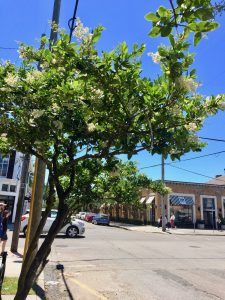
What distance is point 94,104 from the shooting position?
4.23m

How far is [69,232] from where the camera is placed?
22484 millimetres

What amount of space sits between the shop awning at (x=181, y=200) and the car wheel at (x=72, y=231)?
2341 cm

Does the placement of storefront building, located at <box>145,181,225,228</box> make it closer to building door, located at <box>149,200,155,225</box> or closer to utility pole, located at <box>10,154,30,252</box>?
building door, located at <box>149,200,155,225</box>

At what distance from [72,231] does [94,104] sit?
19.2m

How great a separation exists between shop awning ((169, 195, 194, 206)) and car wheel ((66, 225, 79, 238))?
23411 mm

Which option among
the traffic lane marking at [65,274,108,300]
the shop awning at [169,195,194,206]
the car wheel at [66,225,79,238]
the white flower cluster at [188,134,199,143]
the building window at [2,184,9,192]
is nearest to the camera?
the white flower cluster at [188,134,199,143]

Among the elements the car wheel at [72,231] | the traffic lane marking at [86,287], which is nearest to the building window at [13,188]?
the car wheel at [72,231]

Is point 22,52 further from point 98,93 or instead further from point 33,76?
point 98,93

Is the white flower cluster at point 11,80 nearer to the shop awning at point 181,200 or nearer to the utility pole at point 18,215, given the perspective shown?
the utility pole at point 18,215

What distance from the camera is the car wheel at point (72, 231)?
2243cm

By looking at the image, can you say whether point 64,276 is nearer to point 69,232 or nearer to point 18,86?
point 18,86

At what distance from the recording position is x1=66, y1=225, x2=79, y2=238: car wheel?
2243 cm

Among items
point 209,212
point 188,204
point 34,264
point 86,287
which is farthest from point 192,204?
point 34,264

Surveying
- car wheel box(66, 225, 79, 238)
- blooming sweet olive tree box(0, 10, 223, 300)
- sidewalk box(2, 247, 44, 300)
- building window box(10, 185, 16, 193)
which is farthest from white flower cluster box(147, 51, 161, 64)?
building window box(10, 185, 16, 193)
